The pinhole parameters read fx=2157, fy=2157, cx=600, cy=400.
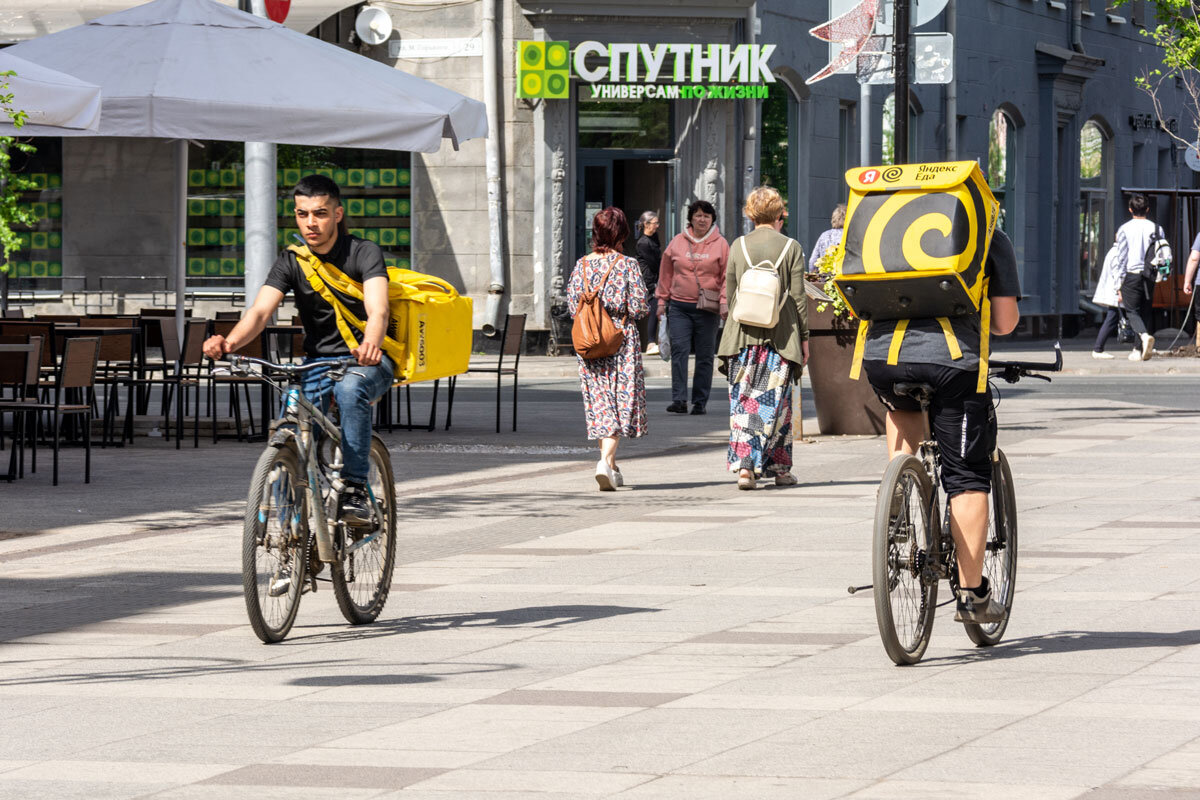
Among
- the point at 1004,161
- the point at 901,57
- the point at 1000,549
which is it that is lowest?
the point at 1000,549

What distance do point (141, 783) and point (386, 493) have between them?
10.0 ft

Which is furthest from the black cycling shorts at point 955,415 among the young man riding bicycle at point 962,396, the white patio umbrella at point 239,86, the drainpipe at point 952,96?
the drainpipe at point 952,96

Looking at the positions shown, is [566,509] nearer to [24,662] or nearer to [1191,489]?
[1191,489]

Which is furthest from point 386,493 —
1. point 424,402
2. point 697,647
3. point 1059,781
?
point 424,402

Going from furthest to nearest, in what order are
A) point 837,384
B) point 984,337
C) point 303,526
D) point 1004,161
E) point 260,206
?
point 1004,161 < point 260,206 < point 837,384 < point 303,526 < point 984,337

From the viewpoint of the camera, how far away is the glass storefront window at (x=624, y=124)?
2845cm

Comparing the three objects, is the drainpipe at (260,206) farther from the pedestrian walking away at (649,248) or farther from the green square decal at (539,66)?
the pedestrian walking away at (649,248)

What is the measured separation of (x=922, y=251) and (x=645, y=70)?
21.0 metres

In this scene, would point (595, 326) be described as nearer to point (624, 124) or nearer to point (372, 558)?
point (372, 558)

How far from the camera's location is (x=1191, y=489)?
12930mm

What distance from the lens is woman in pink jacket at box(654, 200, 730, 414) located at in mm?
18844

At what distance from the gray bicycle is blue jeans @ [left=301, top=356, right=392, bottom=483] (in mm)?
37

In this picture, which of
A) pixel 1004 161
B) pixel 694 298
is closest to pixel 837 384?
pixel 694 298

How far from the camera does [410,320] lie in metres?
8.38
